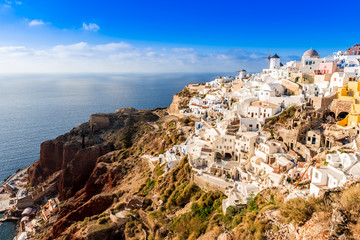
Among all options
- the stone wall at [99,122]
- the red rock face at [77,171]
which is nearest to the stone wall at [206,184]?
the red rock face at [77,171]

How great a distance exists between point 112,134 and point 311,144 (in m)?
47.3

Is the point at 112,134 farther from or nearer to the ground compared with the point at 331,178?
nearer to the ground

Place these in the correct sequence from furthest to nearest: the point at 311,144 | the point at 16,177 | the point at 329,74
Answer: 1. the point at 16,177
2. the point at 329,74
3. the point at 311,144

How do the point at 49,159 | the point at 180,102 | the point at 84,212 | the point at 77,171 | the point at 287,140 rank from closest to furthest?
the point at 287,140
the point at 84,212
the point at 77,171
the point at 49,159
the point at 180,102

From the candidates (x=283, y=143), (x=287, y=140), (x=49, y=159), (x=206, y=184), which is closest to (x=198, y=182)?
(x=206, y=184)

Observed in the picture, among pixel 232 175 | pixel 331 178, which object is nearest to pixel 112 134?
pixel 232 175

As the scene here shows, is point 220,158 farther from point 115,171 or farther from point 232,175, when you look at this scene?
point 115,171

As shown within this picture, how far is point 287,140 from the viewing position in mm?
28469

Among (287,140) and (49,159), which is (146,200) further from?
A: (49,159)

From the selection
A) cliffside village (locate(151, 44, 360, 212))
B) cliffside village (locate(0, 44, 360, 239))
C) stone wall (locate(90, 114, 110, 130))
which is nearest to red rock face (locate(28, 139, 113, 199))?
cliffside village (locate(0, 44, 360, 239))

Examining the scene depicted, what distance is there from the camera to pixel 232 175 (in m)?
27.9

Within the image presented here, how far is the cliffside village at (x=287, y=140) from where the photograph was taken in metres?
20.0

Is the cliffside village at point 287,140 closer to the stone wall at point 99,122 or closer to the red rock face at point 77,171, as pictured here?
the red rock face at point 77,171

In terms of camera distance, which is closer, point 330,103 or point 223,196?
point 223,196
